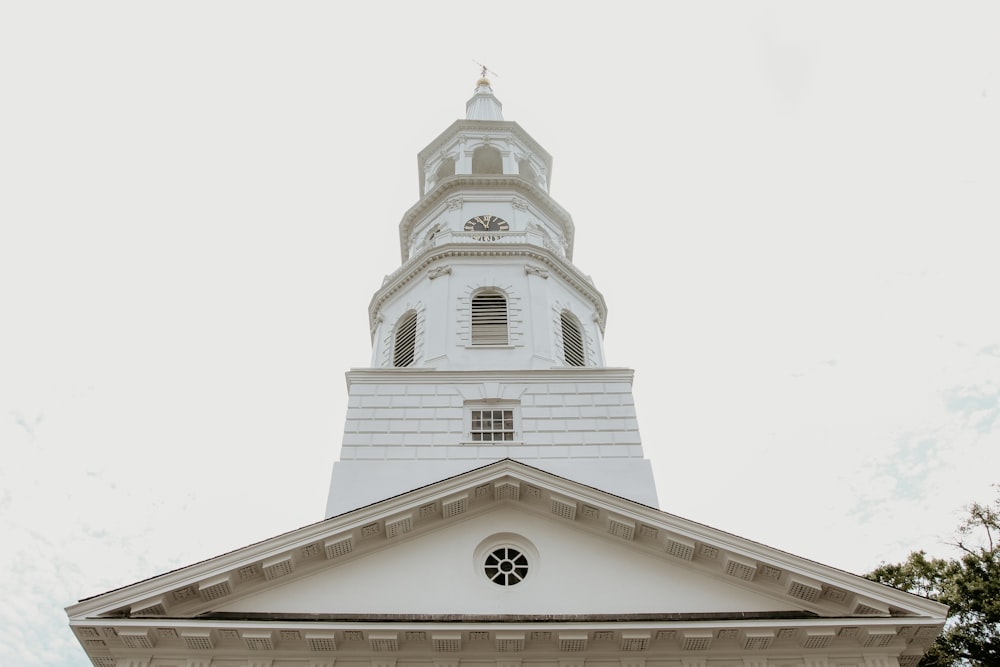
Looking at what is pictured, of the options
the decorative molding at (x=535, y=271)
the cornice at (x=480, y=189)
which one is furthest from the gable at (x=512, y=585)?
the cornice at (x=480, y=189)

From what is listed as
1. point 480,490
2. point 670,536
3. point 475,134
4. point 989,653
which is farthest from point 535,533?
point 475,134

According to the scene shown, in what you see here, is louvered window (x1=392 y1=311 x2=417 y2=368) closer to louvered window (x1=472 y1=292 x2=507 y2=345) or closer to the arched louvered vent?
louvered window (x1=472 y1=292 x2=507 y2=345)

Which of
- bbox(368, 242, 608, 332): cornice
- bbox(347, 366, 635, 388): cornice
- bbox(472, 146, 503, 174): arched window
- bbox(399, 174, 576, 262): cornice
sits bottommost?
bbox(347, 366, 635, 388): cornice

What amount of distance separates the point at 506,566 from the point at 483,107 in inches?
1055

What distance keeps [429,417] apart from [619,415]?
5014 millimetres

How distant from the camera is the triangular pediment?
46.3 feet

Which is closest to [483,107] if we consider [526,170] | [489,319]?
[526,170]

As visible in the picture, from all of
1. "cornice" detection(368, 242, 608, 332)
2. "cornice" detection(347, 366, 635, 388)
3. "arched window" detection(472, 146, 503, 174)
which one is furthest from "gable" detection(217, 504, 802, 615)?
"arched window" detection(472, 146, 503, 174)

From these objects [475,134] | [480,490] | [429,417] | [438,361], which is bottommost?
[480,490]

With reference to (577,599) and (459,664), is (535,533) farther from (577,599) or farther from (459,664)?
(459,664)

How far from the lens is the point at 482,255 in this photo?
2661 centimetres

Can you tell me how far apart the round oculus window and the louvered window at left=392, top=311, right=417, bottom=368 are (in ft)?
31.1

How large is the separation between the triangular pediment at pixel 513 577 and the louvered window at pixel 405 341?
29.8ft

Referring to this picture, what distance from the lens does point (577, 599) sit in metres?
15.2
